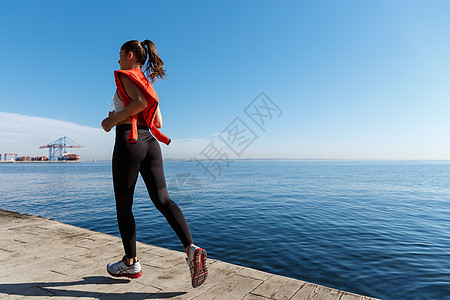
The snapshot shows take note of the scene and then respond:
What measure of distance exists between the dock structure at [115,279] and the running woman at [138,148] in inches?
8.4

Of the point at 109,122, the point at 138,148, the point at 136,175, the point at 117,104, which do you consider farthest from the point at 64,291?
the point at 117,104

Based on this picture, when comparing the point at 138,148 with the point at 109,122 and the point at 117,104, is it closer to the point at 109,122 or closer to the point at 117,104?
the point at 109,122

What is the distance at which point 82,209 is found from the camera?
12.1 metres

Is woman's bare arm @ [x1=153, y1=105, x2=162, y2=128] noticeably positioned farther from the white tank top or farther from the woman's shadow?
the woman's shadow

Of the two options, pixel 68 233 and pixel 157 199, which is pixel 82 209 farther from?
pixel 157 199

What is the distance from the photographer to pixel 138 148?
2213mm

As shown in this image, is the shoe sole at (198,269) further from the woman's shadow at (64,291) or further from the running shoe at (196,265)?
the woman's shadow at (64,291)

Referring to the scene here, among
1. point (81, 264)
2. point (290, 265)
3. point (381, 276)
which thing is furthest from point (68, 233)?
point (381, 276)

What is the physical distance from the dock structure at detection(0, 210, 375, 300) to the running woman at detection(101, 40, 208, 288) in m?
0.21

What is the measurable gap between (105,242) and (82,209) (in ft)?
31.6

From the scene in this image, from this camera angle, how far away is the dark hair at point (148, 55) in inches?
94.1

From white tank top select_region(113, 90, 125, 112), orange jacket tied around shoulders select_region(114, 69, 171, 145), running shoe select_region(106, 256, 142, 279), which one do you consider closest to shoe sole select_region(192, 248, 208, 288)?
running shoe select_region(106, 256, 142, 279)

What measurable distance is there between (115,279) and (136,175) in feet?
3.59

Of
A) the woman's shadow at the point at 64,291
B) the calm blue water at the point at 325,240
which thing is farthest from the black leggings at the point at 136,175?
the calm blue water at the point at 325,240
